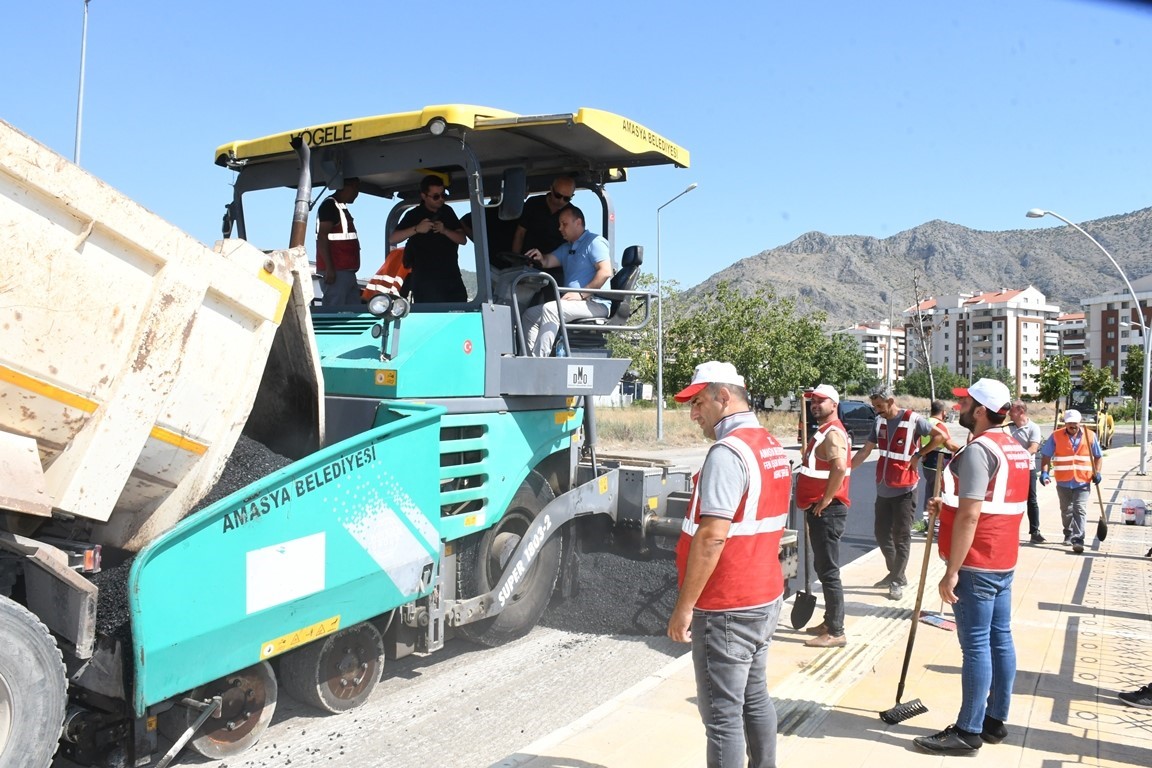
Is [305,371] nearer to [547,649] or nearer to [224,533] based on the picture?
[224,533]

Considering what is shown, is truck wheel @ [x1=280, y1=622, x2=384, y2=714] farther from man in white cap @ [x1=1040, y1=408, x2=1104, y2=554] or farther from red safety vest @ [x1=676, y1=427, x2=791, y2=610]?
man in white cap @ [x1=1040, y1=408, x2=1104, y2=554]

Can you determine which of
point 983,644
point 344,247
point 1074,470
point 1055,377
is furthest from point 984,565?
point 1055,377

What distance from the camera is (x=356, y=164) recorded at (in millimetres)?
5809

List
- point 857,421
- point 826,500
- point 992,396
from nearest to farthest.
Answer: point 992,396, point 826,500, point 857,421

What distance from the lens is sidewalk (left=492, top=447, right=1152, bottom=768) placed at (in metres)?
4.32

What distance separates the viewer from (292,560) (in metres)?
4.04

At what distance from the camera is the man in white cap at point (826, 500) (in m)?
6.20

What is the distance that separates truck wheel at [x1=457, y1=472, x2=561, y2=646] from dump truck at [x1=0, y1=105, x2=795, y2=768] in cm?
2

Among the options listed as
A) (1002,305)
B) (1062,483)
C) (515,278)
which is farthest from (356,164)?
(1002,305)

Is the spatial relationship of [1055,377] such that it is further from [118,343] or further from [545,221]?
[118,343]

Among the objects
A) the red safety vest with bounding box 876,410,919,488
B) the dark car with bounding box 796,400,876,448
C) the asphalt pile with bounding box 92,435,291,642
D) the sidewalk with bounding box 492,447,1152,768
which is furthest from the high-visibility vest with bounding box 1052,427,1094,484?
the dark car with bounding box 796,400,876,448

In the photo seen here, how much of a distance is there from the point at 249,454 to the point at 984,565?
11.4ft

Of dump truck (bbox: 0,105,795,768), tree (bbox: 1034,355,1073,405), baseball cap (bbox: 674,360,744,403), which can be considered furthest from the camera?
tree (bbox: 1034,355,1073,405)

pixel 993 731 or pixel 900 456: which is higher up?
pixel 900 456
